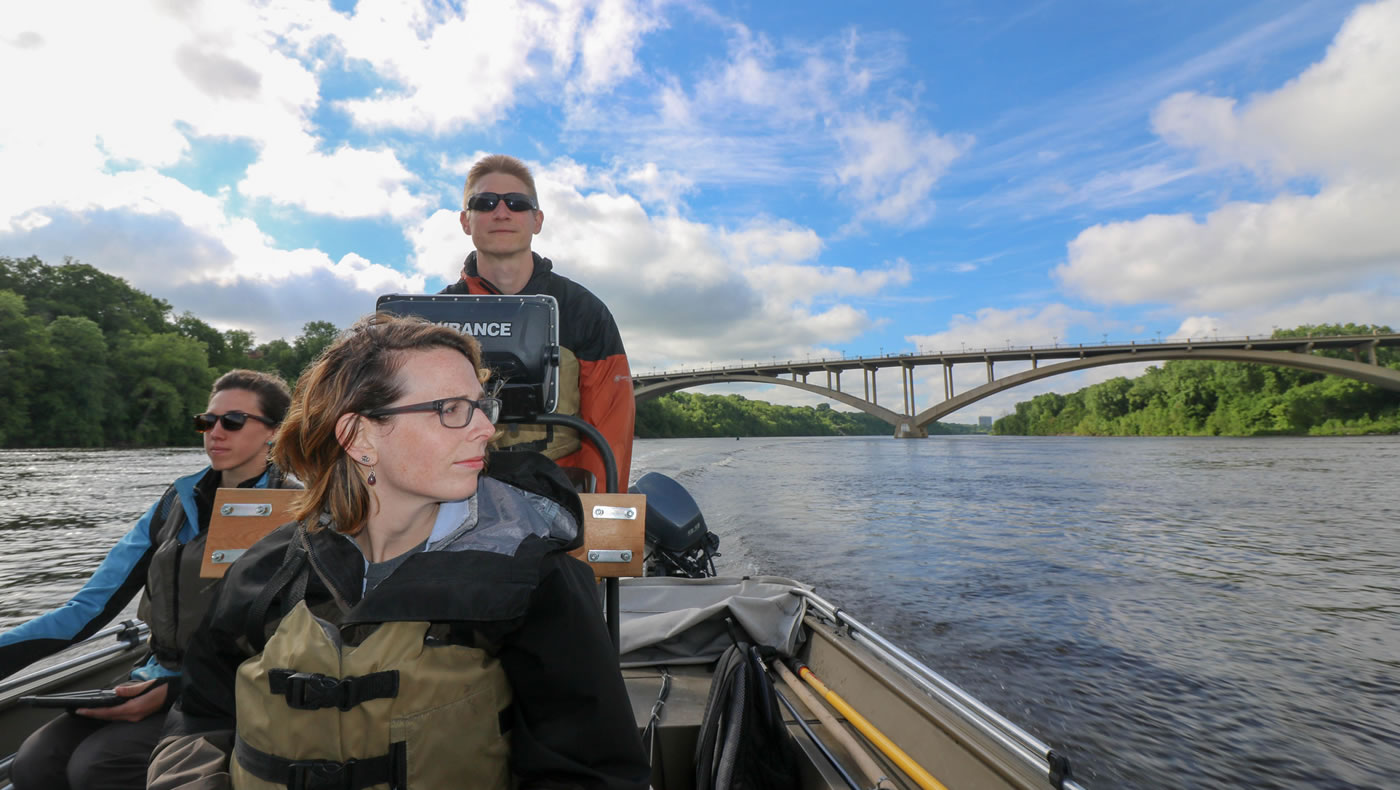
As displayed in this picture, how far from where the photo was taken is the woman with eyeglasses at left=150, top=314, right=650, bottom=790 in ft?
3.33

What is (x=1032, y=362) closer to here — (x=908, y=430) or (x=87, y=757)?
(x=908, y=430)

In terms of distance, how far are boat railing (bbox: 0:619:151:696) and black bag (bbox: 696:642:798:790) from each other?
2046 mm

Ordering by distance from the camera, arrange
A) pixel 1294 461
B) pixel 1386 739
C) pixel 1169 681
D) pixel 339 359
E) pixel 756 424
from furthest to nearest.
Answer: pixel 756 424
pixel 1294 461
pixel 1169 681
pixel 1386 739
pixel 339 359

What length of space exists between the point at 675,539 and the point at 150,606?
11.2 ft

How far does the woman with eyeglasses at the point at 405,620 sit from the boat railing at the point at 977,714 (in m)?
1.21

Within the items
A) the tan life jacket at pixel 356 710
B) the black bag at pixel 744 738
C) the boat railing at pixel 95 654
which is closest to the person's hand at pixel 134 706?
the boat railing at pixel 95 654

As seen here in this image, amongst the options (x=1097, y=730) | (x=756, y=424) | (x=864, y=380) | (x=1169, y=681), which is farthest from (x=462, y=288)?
(x=756, y=424)

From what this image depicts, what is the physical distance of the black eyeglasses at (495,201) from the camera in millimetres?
2174

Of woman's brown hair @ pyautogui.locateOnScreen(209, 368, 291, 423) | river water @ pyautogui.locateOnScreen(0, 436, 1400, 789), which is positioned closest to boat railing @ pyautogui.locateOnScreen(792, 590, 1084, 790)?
river water @ pyautogui.locateOnScreen(0, 436, 1400, 789)

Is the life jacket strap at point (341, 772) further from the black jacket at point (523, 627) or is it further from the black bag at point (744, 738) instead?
the black bag at point (744, 738)

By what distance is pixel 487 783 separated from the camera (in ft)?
3.51

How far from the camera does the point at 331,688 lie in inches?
39.4

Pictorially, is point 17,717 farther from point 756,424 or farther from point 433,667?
point 756,424

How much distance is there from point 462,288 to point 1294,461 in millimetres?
34461
